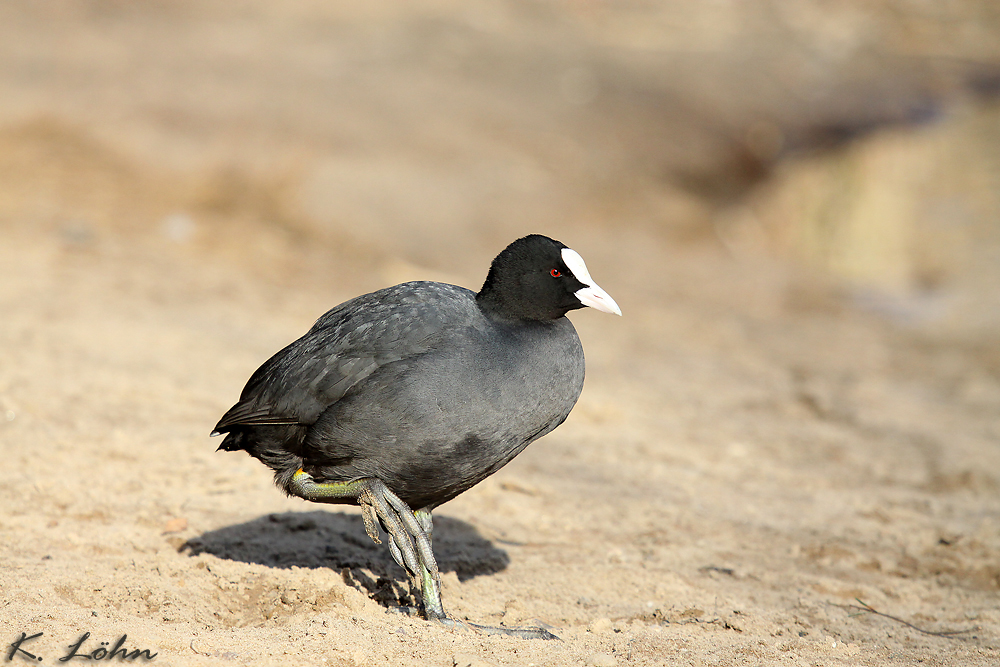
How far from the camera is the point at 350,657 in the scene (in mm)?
3172

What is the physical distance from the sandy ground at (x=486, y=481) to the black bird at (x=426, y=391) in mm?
421

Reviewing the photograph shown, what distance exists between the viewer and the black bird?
3543 mm

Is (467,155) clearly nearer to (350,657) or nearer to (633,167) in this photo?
(633,167)

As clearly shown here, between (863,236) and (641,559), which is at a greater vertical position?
(863,236)

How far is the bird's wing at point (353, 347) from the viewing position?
12.0 feet

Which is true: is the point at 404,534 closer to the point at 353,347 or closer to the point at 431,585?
the point at 431,585

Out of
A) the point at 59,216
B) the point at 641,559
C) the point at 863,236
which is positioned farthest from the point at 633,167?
the point at 641,559

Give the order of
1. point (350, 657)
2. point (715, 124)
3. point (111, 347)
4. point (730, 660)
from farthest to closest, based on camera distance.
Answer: point (715, 124) → point (111, 347) → point (730, 660) → point (350, 657)

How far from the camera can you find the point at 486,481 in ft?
18.8

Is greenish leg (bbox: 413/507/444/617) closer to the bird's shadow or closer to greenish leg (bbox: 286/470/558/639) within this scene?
greenish leg (bbox: 286/470/558/639)

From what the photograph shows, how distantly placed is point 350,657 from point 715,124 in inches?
498
